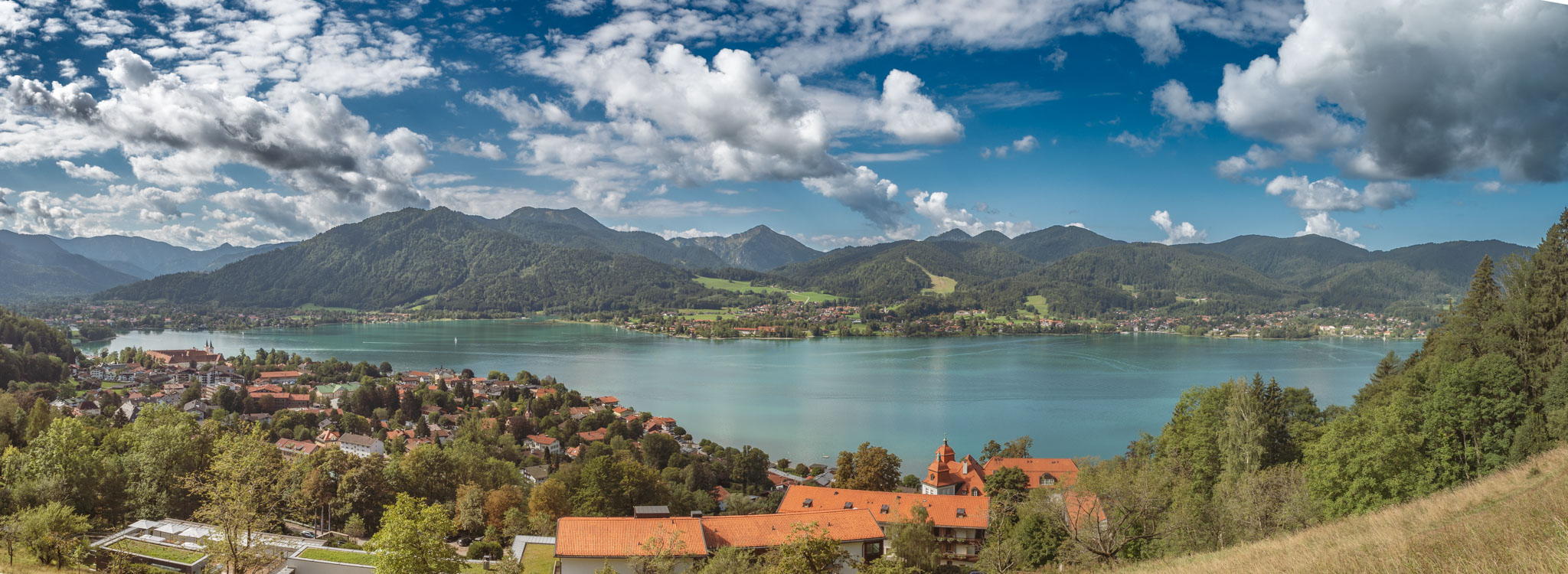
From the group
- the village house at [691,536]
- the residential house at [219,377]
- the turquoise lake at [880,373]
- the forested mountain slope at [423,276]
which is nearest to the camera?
the village house at [691,536]

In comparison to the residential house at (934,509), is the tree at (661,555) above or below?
above

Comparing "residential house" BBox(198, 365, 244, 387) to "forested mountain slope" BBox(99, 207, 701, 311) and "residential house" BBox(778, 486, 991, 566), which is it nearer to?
"residential house" BBox(778, 486, 991, 566)

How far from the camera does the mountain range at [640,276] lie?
9575 centimetres

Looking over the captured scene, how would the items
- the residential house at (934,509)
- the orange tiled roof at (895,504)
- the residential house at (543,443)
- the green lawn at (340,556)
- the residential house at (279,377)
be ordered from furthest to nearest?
the residential house at (279,377) < the residential house at (543,443) < the orange tiled roof at (895,504) < the residential house at (934,509) < the green lawn at (340,556)

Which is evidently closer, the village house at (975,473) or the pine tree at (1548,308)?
the pine tree at (1548,308)

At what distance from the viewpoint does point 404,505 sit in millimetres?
6918

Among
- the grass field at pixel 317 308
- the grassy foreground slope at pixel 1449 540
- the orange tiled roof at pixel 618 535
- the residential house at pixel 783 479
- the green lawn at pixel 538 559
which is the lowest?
the residential house at pixel 783 479

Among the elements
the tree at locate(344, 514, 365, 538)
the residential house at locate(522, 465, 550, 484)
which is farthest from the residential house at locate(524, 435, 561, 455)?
the tree at locate(344, 514, 365, 538)

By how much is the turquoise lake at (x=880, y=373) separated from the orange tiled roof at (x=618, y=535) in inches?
457

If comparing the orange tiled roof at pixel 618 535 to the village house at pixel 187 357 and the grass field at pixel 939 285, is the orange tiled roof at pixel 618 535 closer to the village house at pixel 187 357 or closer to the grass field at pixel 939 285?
the village house at pixel 187 357

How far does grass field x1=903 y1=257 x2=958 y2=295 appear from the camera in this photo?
10131 centimetres

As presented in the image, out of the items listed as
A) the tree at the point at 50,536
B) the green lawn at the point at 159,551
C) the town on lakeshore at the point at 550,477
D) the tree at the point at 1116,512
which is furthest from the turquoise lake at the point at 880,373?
the tree at the point at 50,536

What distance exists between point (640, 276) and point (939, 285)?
149ft

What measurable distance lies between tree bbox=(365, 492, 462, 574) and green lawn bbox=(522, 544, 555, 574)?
1873 millimetres
